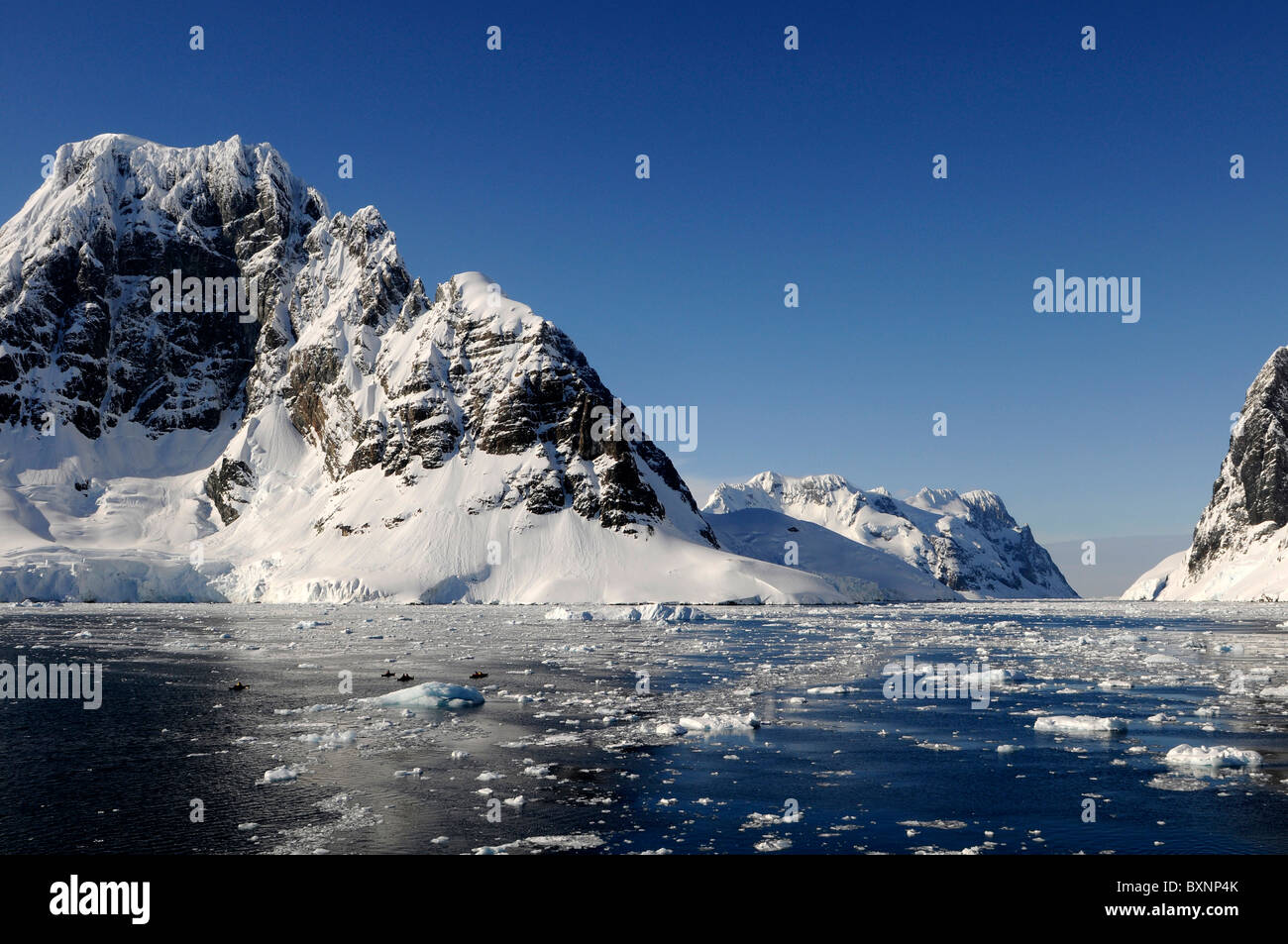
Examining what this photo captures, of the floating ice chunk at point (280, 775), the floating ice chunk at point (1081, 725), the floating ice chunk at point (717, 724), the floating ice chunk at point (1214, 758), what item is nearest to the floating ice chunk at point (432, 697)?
the floating ice chunk at point (717, 724)

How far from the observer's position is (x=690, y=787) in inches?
822

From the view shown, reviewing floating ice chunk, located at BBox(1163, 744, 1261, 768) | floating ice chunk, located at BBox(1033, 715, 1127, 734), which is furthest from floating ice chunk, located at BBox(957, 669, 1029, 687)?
floating ice chunk, located at BBox(1163, 744, 1261, 768)

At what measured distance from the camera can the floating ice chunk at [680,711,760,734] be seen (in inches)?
1131

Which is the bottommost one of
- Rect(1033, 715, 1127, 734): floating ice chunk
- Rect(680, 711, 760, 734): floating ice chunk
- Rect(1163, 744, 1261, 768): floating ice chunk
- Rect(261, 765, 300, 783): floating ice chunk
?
Rect(1033, 715, 1127, 734): floating ice chunk

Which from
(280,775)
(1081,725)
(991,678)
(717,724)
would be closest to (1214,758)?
(1081,725)

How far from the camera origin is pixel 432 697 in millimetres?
33844

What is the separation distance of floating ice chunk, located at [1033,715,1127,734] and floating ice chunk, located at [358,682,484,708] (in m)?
20.0

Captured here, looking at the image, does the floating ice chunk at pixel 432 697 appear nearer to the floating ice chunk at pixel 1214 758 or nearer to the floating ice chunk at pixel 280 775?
the floating ice chunk at pixel 280 775

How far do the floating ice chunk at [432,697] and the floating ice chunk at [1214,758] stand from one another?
23056mm

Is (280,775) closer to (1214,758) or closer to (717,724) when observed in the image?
(717,724)

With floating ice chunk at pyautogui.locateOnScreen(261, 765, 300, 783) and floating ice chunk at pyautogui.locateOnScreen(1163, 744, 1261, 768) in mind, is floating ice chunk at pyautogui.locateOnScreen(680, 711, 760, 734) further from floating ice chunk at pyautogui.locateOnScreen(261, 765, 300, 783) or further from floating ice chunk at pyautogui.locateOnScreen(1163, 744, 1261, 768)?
floating ice chunk at pyautogui.locateOnScreen(261, 765, 300, 783)
